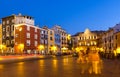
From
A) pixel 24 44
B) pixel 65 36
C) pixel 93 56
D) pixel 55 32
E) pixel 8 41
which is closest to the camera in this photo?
pixel 93 56

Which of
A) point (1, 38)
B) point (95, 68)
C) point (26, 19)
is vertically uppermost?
point (26, 19)

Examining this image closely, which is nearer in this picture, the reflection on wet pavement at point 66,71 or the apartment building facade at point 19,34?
the reflection on wet pavement at point 66,71

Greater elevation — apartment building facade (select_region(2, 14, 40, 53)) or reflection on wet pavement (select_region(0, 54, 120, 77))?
apartment building facade (select_region(2, 14, 40, 53))

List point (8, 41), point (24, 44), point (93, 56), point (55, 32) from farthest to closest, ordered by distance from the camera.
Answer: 1. point (55, 32)
2. point (8, 41)
3. point (24, 44)
4. point (93, 56)

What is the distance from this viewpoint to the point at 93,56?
20609mm

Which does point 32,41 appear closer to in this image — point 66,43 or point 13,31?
point 13,31

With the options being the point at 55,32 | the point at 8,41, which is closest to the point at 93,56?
the point at 8,41

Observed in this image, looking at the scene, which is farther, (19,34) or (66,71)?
(19,34)

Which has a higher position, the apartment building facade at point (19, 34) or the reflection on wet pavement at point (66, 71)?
the apartment building facade at point (19, 34)

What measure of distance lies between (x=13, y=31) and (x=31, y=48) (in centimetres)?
983

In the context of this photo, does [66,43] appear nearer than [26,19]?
No

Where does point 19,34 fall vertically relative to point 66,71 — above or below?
above

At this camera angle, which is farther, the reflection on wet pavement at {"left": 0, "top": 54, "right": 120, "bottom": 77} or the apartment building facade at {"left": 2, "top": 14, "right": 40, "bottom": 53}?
the apartment building facade at {"left": 2, "top": 14, "right": 40, "bottom": 53}

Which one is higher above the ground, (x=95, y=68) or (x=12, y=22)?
(x=12, y=22)
